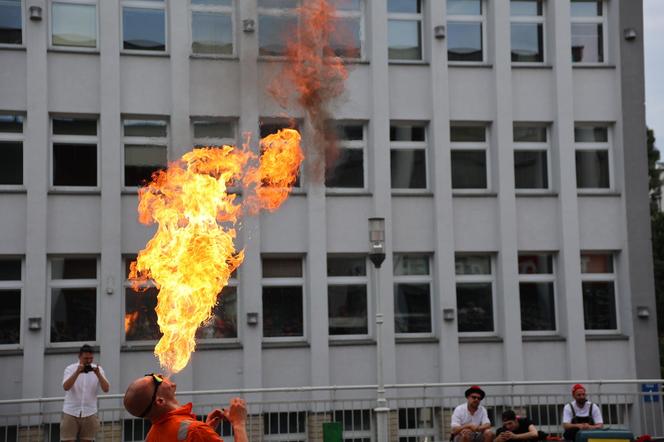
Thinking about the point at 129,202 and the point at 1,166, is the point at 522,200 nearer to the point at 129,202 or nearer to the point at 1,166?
the point at 129,202

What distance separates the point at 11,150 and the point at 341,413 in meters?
8.49

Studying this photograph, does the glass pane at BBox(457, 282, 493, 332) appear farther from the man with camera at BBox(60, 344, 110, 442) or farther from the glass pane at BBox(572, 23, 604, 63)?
the man with camera at BBox(60, 344, 110, 442)

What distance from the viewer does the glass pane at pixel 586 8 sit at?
22844mm

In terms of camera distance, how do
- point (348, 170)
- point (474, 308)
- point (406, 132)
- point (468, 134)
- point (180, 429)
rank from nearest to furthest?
point (180, 429), point (348, 170), point (474, 308), point (406, 132), point (468, 134)

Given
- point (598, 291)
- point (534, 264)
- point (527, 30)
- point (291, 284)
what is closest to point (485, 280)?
point (534, 264)

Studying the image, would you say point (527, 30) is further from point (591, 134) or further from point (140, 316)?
point (140, 316)

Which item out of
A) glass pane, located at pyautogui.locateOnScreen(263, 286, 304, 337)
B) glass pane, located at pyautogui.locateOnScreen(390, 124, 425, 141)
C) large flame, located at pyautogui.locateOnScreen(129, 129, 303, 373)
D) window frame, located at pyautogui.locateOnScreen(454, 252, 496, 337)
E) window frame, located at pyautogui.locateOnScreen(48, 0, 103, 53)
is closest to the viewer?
large flame, located at pyautogui.locateOnScreen(129, 129, 303, 373)

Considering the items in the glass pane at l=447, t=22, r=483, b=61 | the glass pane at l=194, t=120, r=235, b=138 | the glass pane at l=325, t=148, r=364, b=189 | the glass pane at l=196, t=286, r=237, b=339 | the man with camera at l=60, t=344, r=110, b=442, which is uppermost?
the glass pane at l=447, t=22, r=483, b=61

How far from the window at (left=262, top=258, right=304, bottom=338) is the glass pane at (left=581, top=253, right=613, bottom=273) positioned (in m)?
6.36

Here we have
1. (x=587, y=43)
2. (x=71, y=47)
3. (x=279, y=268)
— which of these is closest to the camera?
(x=71, y=47)

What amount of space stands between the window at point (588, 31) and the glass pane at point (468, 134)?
2724 millimetres

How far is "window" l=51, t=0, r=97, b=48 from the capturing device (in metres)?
20.5

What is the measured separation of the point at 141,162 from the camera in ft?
67.8

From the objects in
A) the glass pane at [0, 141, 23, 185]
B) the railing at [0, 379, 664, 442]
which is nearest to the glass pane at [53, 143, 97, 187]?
the glass pane at [0, 141, 23, 185]
